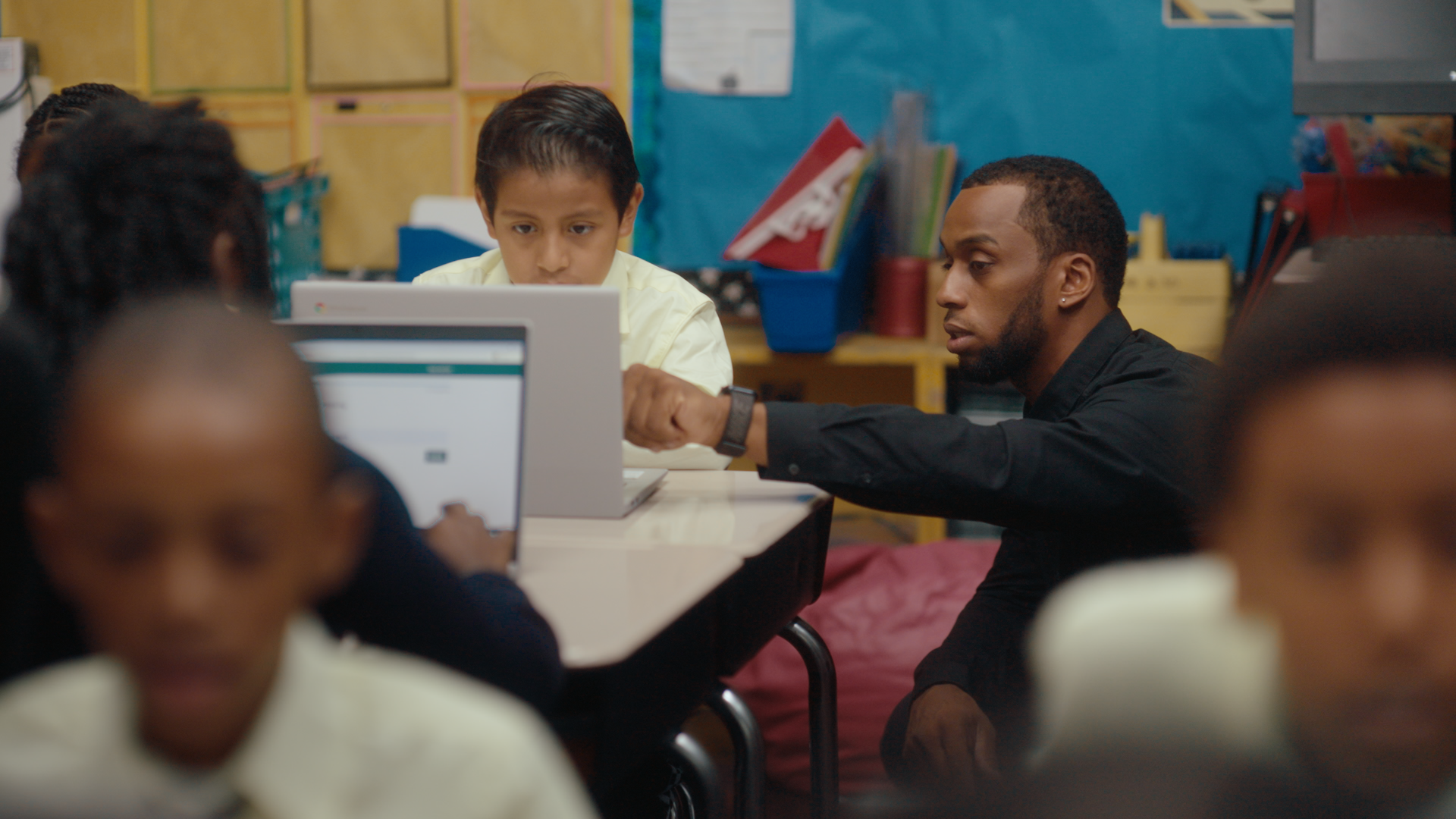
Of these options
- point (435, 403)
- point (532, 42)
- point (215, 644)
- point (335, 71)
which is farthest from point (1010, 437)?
point (335, 71)

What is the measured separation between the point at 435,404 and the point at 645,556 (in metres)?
0.26

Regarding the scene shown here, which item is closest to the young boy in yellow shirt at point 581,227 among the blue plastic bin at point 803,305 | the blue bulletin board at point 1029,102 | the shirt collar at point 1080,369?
the shirt collar at point 1080,369

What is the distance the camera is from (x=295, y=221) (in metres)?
3.06

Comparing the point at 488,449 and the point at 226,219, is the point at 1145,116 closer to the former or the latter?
the point at 488,449

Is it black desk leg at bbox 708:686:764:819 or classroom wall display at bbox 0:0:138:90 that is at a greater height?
classroom wall display at bbox 0:0:138:90

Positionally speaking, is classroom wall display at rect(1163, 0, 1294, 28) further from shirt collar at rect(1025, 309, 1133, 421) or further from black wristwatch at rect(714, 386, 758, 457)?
black wristwatch at rect(714, 386, 758, 457)

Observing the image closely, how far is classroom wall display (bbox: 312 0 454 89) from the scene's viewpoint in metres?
3.10

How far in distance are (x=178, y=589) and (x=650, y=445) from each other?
867 millimetres

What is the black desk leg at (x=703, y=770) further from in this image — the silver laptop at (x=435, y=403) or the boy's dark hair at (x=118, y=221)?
the boy's dark hair at (x=118, y=221)

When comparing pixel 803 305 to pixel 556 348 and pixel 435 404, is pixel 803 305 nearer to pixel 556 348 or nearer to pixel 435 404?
pixel 556 348

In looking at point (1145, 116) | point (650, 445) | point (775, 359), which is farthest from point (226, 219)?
point (1145, 116)

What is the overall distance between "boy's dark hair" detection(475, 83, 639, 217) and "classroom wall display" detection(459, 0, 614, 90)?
1.12 metres

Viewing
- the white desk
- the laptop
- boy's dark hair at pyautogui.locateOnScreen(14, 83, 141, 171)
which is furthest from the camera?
boy's dark hair at pyautogui.locateOnScreen(14, 83, 141, 171)

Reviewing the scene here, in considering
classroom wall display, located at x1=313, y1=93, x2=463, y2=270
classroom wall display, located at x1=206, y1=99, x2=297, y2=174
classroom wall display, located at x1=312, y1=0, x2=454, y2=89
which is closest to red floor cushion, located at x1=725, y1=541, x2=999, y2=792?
classroom wall display, located at x1=313, y1=93, x2=463, y2=270
